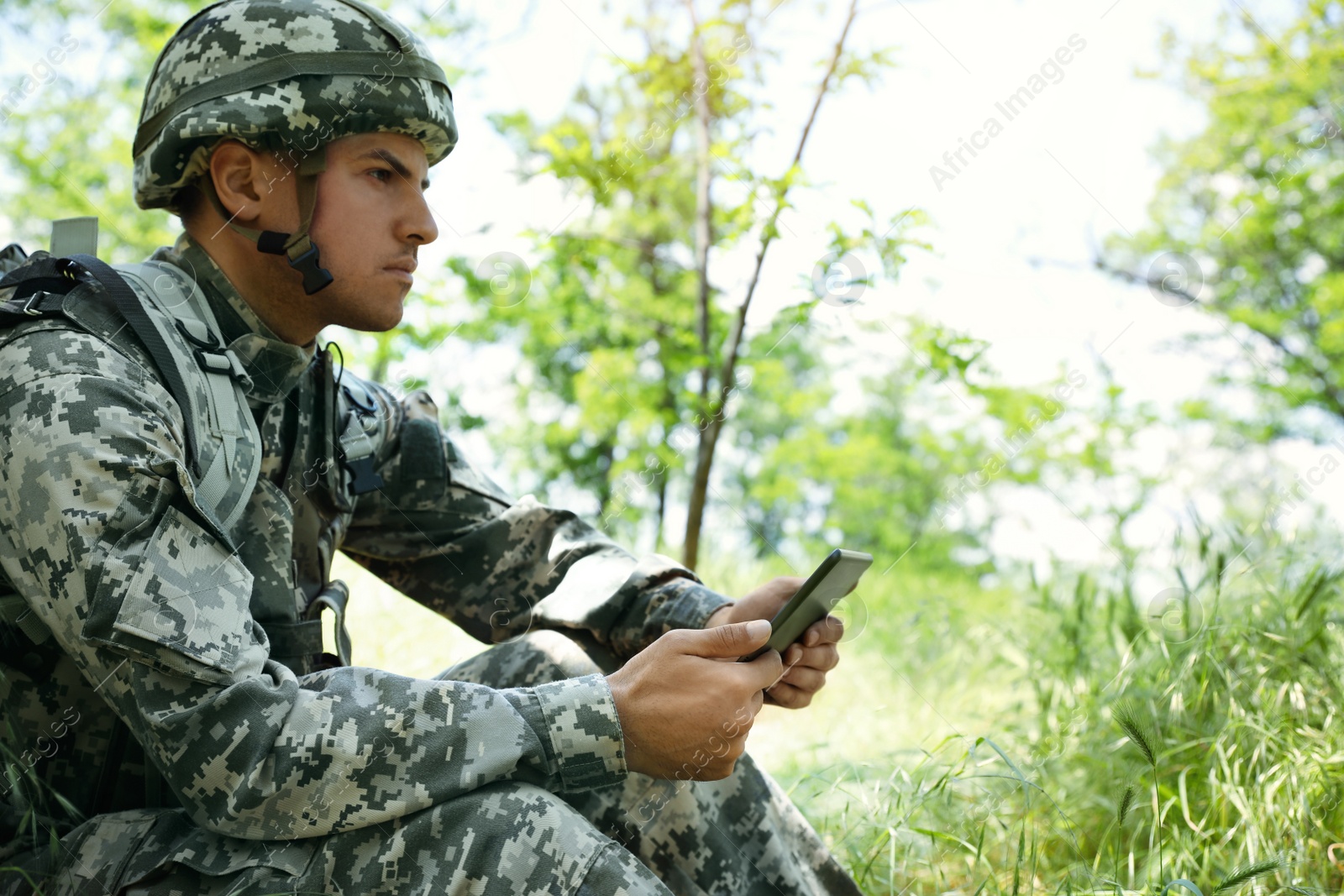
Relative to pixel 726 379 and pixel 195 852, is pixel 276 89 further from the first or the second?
pixel 726 379

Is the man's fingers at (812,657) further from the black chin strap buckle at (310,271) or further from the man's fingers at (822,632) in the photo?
the black chin strap buckle at (310,271)

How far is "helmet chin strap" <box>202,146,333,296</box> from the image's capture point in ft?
6.59

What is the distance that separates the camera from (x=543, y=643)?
2.02 metres

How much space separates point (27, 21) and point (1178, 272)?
14.5 metres

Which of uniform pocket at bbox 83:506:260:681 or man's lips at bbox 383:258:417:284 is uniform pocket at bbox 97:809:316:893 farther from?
man's lips at bbox 383:258:417:284

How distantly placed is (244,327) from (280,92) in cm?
48

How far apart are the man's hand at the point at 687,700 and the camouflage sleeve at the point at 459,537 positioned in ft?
2.14

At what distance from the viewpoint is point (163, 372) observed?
1.64 m

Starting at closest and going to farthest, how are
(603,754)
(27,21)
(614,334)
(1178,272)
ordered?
(603,754), (614,334), (27,21), (1178,272)

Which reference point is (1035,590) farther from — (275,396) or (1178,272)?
(1178,272)

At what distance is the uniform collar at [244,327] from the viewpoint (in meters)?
2.03

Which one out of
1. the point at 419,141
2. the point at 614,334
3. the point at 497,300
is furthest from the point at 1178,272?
the point at 419,141

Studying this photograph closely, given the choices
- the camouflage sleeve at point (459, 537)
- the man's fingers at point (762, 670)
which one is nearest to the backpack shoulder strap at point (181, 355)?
the camouflage sleeve at point (459, 537)

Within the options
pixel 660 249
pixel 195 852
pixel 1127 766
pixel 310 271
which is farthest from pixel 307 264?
pixel 660 249
